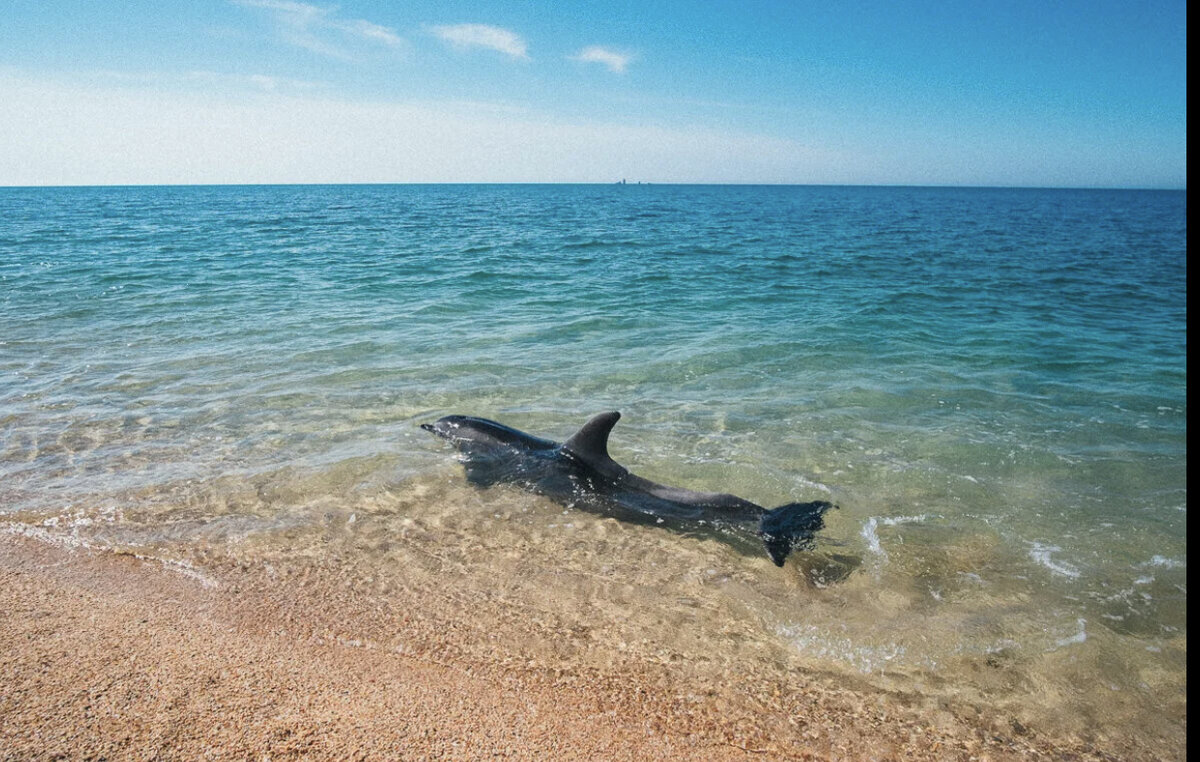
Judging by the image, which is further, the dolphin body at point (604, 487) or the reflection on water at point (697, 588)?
the dolphin body at point (604, 487)

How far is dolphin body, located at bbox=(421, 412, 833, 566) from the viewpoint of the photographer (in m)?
5.62

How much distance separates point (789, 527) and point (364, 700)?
3486 millimetres

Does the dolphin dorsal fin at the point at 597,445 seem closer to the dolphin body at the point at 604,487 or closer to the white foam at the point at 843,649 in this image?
the dolphin body at the point at 604,487

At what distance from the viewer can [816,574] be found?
200 inches

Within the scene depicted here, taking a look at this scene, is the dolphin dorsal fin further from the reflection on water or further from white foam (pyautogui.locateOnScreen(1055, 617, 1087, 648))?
white foam (pyautogui.locateOnScreen(1055, 617, 1087, 648))

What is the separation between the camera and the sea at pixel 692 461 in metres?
4.36

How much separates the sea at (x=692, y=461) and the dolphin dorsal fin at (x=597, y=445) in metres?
0.60

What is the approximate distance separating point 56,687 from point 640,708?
2892 mm

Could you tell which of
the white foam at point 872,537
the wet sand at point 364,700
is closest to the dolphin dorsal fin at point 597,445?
the white foam at point 872,537

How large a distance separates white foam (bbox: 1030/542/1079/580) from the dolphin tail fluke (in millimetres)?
1592

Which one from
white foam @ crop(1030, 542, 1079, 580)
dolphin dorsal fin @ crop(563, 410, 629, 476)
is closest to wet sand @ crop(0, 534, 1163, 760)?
white foam @ crop(1030, 542, 1079, 580)

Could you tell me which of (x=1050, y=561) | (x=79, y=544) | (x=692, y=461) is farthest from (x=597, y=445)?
(x=79, y=544)

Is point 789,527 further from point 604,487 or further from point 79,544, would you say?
point 79,544

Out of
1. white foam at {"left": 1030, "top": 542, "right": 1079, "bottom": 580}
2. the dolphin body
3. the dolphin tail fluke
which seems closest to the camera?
white foam at {"left": 1030, "top": 542, "right": 1079, "bottom": 580}
